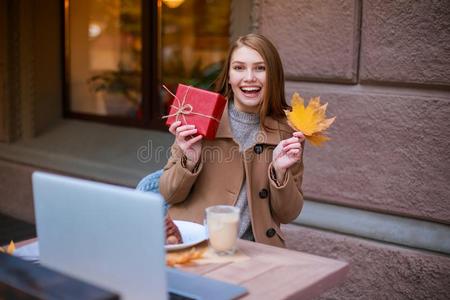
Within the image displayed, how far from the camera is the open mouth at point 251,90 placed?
2.66 meters

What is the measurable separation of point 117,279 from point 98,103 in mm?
5003

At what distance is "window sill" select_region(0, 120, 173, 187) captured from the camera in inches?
214

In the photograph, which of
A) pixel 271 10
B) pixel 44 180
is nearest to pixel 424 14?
pixel 271 10

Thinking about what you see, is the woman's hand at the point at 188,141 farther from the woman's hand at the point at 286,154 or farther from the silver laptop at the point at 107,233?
the silver laptop at the point at 107,233

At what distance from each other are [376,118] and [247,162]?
1.37 m

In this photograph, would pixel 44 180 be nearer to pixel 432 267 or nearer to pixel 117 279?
pixel 117 279

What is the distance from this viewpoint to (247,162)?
8.87 ft

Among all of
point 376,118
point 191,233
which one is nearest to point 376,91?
point 376,118

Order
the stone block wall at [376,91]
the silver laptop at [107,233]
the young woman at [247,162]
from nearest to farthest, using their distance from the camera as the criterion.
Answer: the silver laptop at [107,233]
the young woman at [247,162]
the stone block wall at [376,91]

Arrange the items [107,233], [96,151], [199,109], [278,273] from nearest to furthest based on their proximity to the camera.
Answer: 1. [107,233]
2. [278,273]
3. [199,109]
4. [96,151]

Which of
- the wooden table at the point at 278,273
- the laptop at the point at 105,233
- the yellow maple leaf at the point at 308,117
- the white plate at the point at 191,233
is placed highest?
the yellow maple leaf at the point at 308,117

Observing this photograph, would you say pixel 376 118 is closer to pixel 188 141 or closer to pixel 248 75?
pixel 248 75

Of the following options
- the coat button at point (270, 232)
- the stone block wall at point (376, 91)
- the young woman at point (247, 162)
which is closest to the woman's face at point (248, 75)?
the young woman at point (247, 162)

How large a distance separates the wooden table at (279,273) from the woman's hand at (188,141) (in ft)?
1.56
